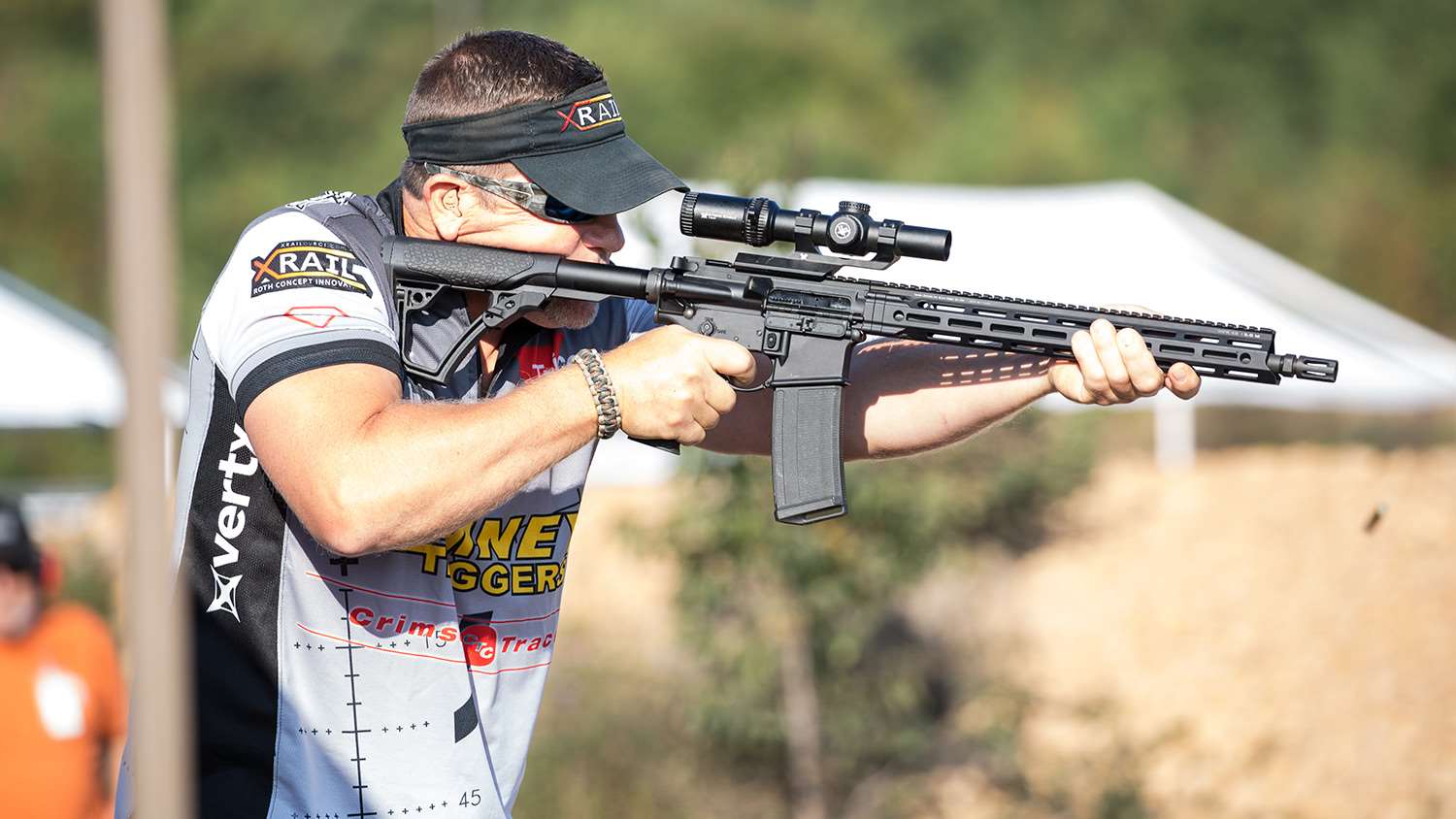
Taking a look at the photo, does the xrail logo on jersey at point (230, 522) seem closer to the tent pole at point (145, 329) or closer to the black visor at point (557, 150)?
the black visor at point (557, 150)

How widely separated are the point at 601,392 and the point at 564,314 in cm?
42

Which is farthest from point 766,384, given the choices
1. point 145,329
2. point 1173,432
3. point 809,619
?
point 1173,432

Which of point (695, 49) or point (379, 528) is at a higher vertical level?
point (695, 49)

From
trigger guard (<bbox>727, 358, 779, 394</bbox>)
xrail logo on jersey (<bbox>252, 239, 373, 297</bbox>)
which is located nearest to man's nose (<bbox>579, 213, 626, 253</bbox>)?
trigger guard (<bbox>727, 358, 779, 394</bbox>)

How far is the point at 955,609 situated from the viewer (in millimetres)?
10227

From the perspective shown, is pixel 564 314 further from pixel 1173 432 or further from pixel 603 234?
pixel 1173 432

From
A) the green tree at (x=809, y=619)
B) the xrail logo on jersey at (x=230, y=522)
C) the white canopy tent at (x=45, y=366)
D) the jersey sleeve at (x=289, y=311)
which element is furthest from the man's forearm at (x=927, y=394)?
the white canopy tent at (x=45, y=366)

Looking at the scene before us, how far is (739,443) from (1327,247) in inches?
1139

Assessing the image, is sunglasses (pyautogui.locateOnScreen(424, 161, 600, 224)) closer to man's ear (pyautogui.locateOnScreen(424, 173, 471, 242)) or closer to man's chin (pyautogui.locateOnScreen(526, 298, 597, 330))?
man's ear (pyautogui.locateOnScreen(424, 173, 471, 242))

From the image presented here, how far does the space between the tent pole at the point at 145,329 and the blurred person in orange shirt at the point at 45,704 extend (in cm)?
436

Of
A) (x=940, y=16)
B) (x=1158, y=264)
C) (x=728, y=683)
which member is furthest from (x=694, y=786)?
(x=940, y=16)

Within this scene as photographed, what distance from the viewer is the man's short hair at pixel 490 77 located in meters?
2.87

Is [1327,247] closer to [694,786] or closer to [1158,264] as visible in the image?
[1158,264]

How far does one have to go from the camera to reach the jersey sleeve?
2490 millimetres
